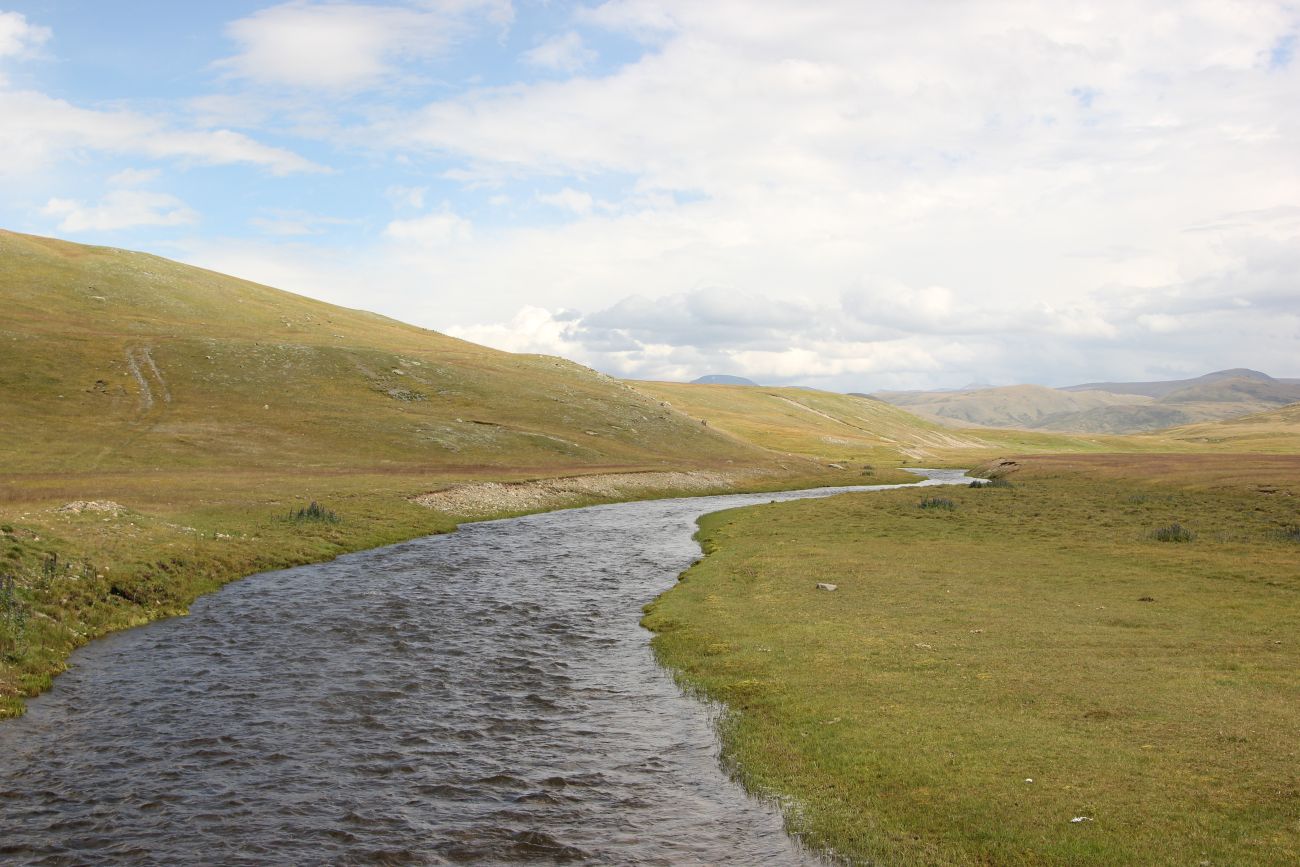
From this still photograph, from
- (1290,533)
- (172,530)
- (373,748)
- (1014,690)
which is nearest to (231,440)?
(172,530)

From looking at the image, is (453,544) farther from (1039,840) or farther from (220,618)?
(1039,840)

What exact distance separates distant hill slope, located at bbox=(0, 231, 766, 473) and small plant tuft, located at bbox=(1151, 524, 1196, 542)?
6330 cm

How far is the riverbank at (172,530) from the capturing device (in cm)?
2842

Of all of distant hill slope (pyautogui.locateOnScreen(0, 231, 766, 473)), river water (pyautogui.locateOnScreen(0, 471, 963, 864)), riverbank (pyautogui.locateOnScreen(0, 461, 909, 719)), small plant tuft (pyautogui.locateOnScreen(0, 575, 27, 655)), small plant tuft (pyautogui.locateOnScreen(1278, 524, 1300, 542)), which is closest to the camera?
river water (pyautogui.locateOnScreen(0, 471, 963, 864))

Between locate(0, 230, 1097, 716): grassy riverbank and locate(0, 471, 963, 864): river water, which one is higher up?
locate(0, 230, 1097, 716): grassy riverbank

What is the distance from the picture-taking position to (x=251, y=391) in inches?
4235

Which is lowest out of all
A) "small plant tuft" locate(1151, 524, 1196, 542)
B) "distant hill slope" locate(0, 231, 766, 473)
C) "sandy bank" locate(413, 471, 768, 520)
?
"sandy bank" locate(413, 471, 768, 520)

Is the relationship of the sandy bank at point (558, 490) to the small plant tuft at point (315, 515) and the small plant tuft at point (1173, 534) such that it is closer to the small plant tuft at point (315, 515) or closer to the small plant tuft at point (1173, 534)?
the small plant tuft at point (315, 515)

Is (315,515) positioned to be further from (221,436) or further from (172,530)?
(221,436)

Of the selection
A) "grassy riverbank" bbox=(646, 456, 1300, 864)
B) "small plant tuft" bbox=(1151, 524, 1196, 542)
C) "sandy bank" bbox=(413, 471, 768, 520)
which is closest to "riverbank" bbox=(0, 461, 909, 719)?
"sandy bank" bbox=(413, 471, 768, 520)

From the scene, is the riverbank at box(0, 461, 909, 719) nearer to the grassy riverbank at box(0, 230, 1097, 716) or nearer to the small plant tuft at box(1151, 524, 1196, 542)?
the grassy riverbank at box(0, 230, 1097, 716)

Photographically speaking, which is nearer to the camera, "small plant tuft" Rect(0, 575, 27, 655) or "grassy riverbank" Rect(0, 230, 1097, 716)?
"small plant tuft" Rect(0, 575, 27, 655)

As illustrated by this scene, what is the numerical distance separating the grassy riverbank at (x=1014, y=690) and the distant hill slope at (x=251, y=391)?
6052cm

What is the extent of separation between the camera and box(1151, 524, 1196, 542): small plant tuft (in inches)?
1989
